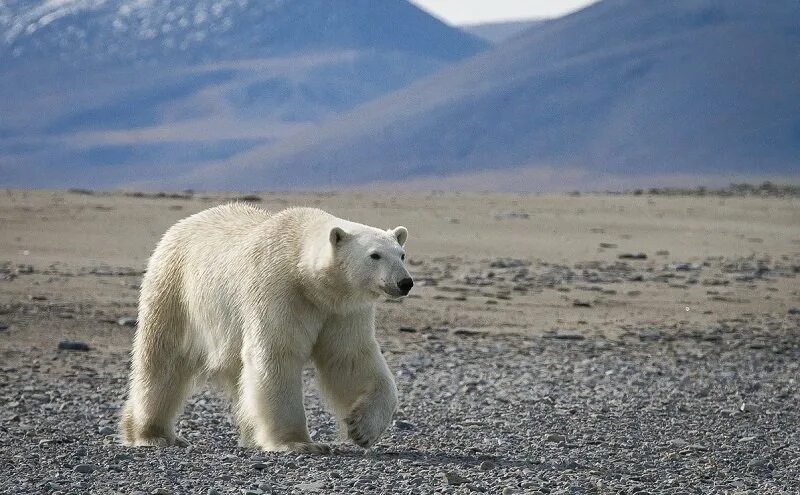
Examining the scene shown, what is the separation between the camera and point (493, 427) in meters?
8.59

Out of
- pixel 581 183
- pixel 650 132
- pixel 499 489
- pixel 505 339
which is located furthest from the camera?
pixel 650 132

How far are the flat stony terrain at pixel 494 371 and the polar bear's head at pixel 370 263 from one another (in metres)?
0.88

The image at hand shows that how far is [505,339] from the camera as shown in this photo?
1298cm

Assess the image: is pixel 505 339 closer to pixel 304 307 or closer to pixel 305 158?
pixel 304 307

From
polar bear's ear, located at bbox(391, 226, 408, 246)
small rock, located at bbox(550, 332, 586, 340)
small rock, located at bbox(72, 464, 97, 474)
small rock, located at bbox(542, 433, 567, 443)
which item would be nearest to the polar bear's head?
polar bear's ear, located at bbox(391, 226, 408, 246)

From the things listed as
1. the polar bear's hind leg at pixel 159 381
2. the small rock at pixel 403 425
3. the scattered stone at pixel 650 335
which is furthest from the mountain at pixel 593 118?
the polar bear's hind leg at pixel 159 381

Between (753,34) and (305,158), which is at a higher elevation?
(753,34)

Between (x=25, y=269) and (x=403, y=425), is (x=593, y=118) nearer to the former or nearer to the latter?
(x=25, y=269)

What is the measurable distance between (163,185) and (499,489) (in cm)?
16644

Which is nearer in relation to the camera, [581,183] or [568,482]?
[568,482]

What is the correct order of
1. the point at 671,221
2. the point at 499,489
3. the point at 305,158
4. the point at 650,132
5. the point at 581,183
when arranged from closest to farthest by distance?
1. the point at 499,489
2. the point at 671,221
3. the point at 581,183
4. the point at 650,132
5. the point at 305,158

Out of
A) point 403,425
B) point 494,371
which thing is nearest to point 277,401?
point 403,425

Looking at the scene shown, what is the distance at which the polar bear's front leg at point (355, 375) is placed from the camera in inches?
283

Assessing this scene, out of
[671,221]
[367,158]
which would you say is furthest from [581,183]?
[671,221]
